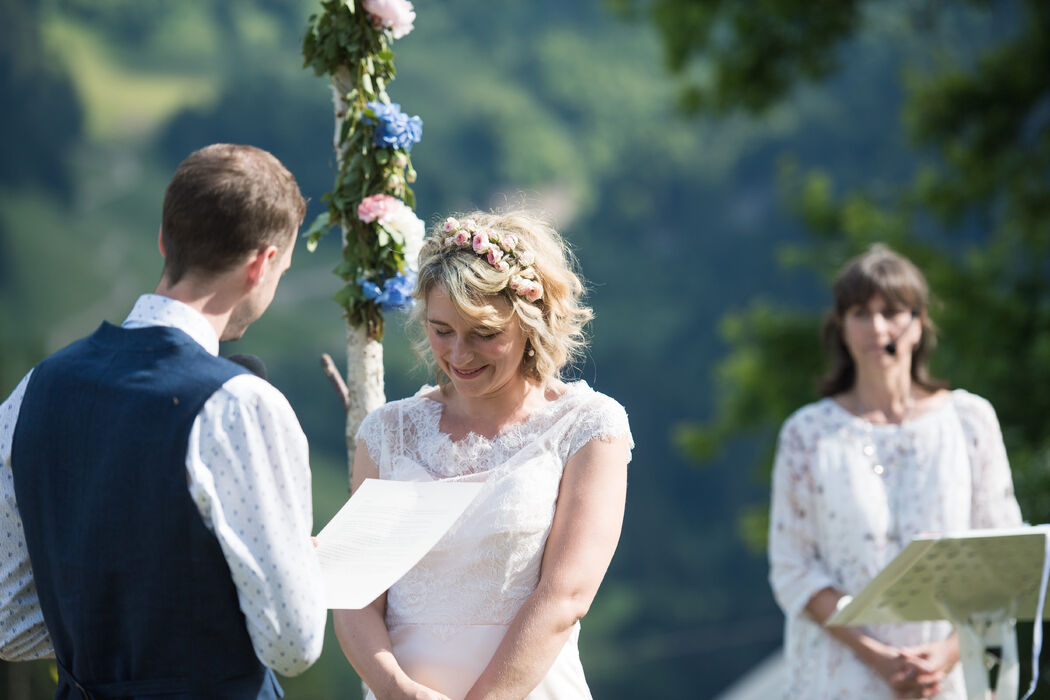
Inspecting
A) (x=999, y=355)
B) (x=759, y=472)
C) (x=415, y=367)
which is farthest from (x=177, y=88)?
(x=415, y=367)

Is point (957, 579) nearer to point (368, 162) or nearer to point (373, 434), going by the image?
point (373, 434)

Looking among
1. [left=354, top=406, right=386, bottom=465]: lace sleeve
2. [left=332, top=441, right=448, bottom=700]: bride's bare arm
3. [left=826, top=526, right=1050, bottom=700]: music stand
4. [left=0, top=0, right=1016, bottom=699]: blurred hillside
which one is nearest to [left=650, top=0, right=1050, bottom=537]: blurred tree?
[left=826, top=526, right=1050, bottom=700]: music stand

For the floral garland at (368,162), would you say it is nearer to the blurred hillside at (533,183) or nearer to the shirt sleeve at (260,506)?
the shirt sleeve at (260,506)

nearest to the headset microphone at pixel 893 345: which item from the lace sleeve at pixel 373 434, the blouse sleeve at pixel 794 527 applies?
the blouse sleeve at pixel 794 527

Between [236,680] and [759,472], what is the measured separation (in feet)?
27.0

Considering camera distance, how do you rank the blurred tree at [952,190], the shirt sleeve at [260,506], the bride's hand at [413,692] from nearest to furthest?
the shirt sleeve at [260,506] → the bride's hand at [413,692] → the blurred tree at [952,190]

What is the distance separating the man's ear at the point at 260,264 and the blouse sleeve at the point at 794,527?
181 centimetres

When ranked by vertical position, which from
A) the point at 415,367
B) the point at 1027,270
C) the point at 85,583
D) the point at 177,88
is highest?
the point at 177,88

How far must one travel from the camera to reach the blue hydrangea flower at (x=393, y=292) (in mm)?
2688

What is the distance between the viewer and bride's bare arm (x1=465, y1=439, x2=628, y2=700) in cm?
211

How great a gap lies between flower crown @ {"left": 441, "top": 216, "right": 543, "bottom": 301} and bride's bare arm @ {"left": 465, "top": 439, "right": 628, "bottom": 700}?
0.33 m

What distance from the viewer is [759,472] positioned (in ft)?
31.5

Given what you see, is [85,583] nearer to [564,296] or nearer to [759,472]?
[564,296]

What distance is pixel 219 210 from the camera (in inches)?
68.3
